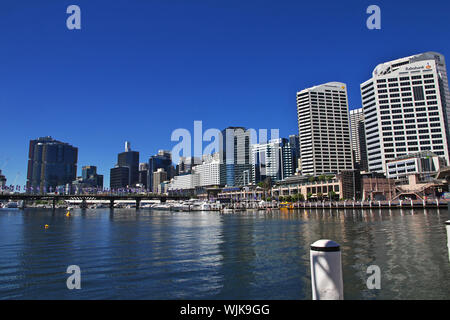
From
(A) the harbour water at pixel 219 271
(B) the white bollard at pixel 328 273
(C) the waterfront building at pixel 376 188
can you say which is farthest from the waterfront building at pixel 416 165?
(B) the white bollard at pixel 328 273

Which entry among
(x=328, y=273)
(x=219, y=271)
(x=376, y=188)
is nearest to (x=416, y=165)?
(x=376, y=188)

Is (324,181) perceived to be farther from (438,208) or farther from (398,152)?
(438,208)

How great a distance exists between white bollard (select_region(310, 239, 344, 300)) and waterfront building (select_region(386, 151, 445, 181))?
173 meters

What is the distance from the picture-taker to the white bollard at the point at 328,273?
7.88 metres

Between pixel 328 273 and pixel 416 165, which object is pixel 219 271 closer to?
pixel 328 273

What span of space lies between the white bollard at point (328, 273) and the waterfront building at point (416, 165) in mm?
173185

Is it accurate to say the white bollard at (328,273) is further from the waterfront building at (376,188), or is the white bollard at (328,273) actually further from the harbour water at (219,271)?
the waterfront building at (376,188)

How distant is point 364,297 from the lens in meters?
15.6

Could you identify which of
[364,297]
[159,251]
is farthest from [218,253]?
[364,297]

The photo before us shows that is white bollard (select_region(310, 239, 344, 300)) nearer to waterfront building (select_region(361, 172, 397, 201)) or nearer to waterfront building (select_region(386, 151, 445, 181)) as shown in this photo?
waterfront building (select_region(386, 151, 445, 181))

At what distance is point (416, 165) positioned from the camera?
167875 millimetres

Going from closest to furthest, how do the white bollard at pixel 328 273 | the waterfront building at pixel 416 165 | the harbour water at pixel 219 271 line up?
1. the white bollard at pixel 328 273
2. the harbour water at pixel 219 271
3. the waterfront building at pixel 416 165
